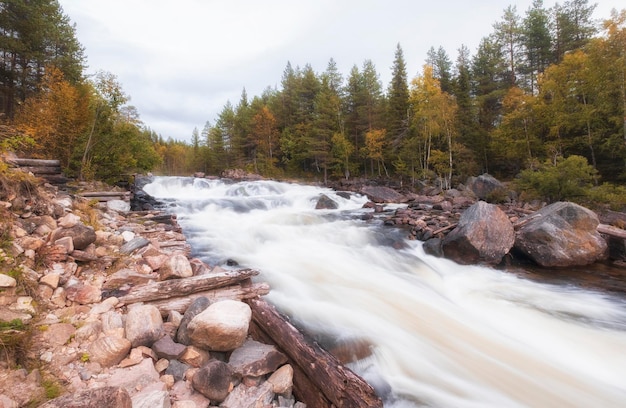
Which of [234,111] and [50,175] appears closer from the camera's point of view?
[50,175]

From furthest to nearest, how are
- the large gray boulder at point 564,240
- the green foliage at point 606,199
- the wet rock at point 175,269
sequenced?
the green foliage at point 606,199
the large gray boulder at point 564,240
the wet rock at point 175,269

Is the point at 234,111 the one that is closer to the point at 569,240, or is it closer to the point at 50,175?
the point at 50,175

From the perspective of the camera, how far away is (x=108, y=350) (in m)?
2.59

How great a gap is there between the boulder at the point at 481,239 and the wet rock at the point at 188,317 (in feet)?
24.7

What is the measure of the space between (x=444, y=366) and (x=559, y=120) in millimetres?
24407

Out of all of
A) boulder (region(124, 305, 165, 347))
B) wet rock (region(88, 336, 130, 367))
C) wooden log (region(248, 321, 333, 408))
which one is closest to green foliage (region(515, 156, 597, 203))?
wooden log (region(248, 321, 333, 408))

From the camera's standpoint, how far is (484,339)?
4.79 meters

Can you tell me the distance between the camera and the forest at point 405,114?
14.1 m

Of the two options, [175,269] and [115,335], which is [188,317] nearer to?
[115,335]

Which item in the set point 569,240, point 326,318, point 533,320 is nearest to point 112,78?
point 326,318

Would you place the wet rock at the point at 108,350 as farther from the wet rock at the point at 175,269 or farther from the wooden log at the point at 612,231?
the wooden log at the point at 612,231

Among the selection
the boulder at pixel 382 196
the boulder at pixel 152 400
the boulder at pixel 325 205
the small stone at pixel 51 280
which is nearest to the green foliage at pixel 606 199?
the boulder at pixel 382 196

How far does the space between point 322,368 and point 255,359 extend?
0.71 meters

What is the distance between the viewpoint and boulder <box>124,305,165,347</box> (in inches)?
111
